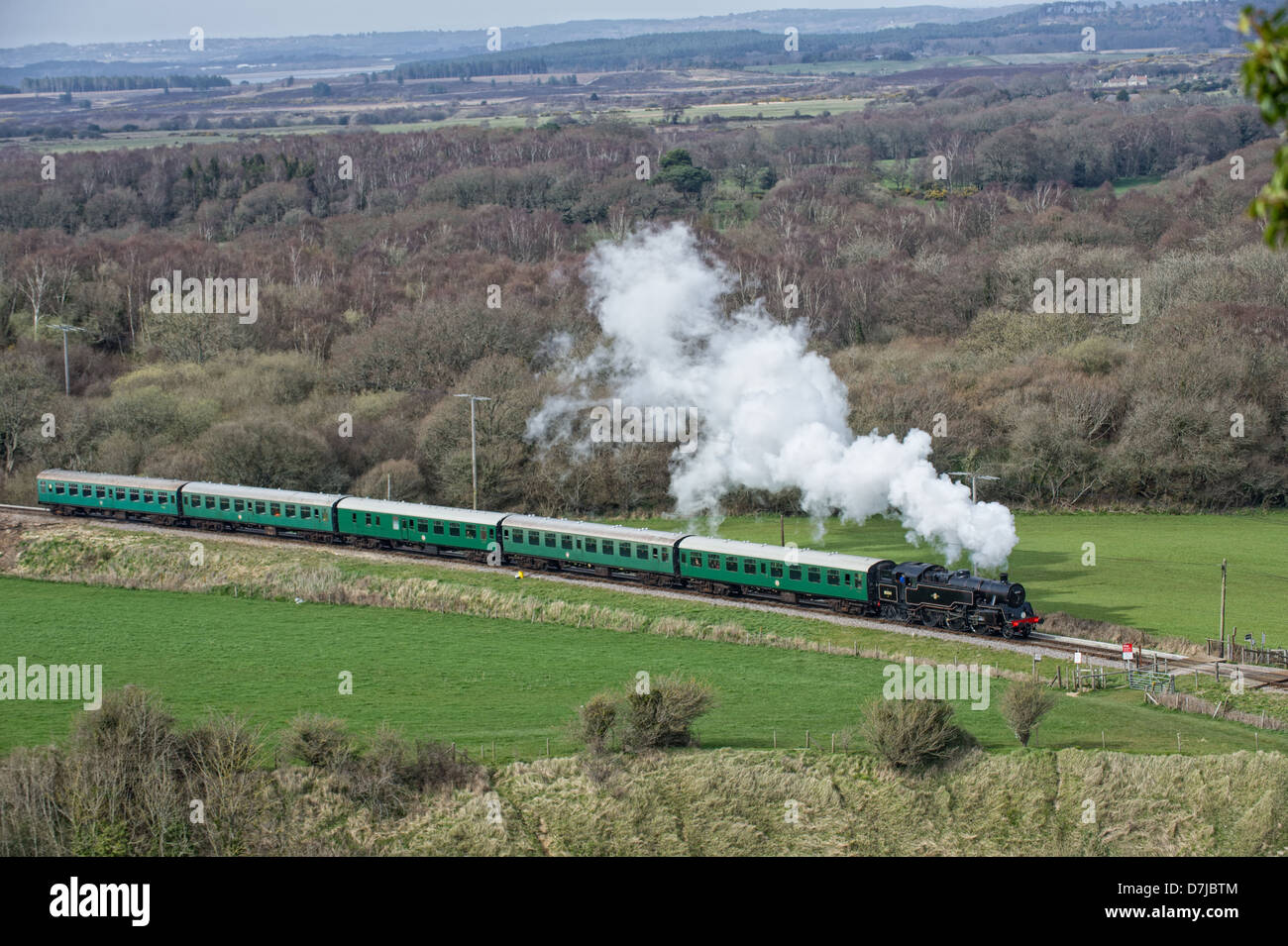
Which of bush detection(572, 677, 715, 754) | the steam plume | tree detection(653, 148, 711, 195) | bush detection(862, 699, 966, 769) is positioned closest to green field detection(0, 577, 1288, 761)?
bush detection(572, 677, 715, 754)

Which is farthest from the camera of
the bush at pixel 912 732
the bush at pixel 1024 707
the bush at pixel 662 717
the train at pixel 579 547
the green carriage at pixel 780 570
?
the green carriage at pixel 780 570

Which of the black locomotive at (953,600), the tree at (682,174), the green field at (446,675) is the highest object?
the tree at (682,174)

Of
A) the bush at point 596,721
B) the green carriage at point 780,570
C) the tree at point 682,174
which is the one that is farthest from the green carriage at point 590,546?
the tree at point 682,174

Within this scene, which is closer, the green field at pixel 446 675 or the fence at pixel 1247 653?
the green field at pixel 446 675

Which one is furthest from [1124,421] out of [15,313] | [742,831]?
[15,313]

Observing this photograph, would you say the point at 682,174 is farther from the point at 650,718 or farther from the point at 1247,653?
the point at 650,718

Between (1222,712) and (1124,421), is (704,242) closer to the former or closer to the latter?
(1124,421)

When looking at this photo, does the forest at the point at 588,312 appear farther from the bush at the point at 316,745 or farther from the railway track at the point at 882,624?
the bush at the point at 316,745
